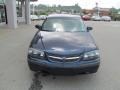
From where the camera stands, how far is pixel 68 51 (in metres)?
4.36

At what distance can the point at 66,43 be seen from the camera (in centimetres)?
467

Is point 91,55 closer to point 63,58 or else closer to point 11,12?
point 63,58

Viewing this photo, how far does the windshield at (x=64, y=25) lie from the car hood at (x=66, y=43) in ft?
2.08

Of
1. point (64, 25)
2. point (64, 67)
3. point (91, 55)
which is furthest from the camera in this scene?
point (64, 25)


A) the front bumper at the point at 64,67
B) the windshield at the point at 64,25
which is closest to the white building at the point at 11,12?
the windshield at the point at 64,25

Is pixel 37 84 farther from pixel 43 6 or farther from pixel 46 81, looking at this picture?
pixel 43 6

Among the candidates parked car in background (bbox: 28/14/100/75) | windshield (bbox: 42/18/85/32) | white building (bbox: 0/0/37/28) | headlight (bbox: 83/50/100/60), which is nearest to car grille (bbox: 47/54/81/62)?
parked car in background (bbox: 28/14/100/75)

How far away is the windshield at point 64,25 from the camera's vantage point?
600cm

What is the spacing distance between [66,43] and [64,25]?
164 cm

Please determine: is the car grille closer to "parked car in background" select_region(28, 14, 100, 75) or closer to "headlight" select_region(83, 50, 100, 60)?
"parked car in background" select_region(28, 14, 100, 75)

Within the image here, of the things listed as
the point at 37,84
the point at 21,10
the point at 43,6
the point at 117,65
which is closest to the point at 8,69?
the point at 37,84

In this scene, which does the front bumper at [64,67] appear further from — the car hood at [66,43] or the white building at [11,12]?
the white building at [11,12]

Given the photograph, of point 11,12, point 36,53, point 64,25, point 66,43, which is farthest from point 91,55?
point 11,12

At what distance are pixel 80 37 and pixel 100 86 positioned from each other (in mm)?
1346
